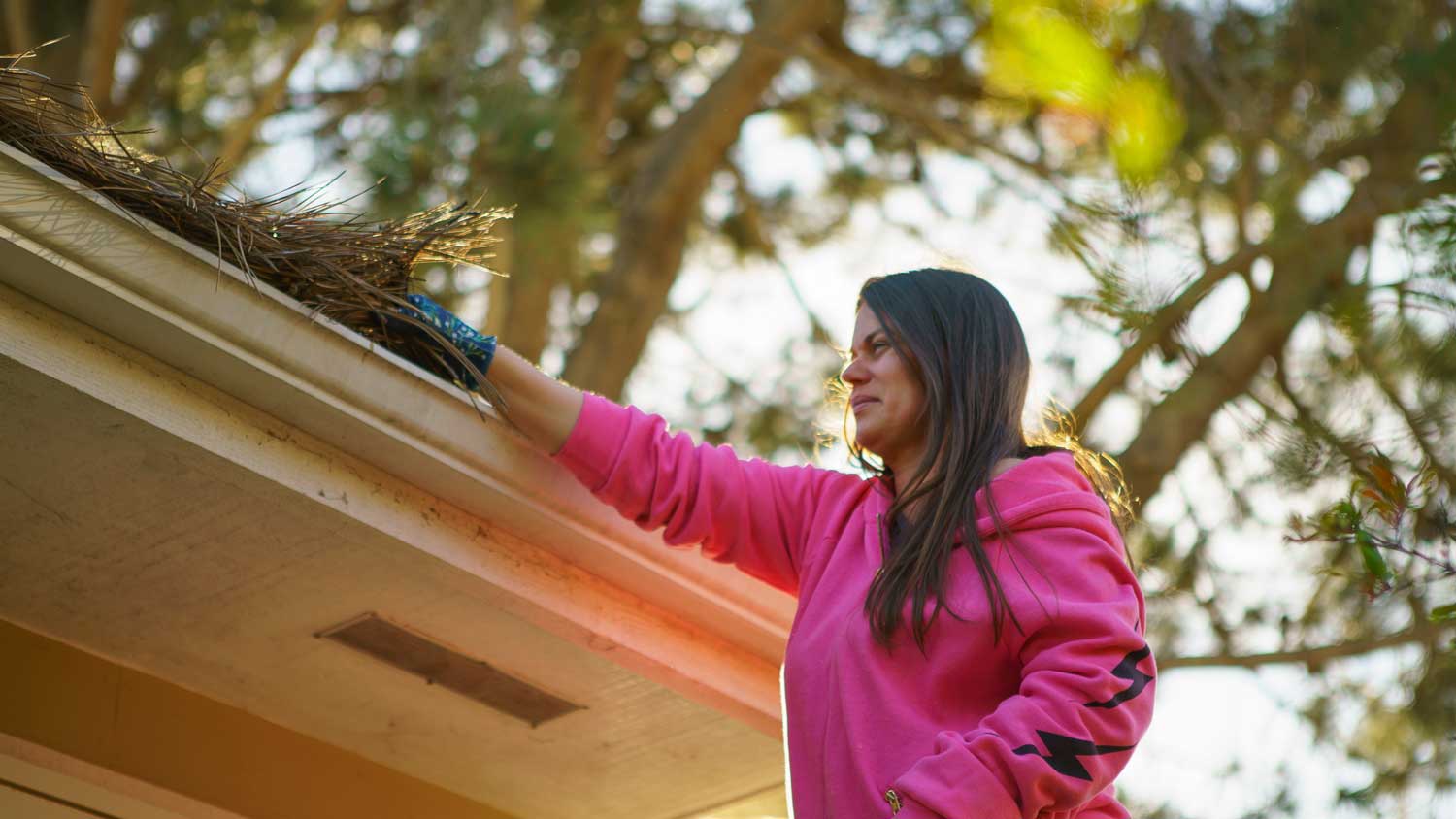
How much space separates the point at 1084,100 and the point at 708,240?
227 inches

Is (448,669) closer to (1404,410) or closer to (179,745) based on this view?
(179,745)

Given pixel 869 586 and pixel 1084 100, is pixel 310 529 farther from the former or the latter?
pixel 1084 100

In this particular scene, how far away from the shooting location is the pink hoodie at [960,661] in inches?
76.8

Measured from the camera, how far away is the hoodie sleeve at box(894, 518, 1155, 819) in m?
1.93

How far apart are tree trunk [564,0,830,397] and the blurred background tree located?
0.05 ft

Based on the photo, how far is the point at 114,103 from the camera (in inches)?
246

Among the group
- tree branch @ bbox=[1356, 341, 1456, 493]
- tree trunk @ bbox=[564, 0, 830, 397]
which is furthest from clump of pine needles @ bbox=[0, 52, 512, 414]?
tree trunk @ bbox=[564, 0, 830, 397]

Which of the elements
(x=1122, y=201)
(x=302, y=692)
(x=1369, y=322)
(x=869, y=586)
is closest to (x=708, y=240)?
(x=1369, y=322)

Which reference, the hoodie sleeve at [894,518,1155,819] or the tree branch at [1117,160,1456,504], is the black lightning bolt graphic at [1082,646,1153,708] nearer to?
the hoodie sleeve at [894,518,1155,819]

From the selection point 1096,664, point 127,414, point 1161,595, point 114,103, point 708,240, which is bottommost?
point 1096,664

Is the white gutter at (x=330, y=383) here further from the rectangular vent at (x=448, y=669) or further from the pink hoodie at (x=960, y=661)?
the rectangular vent at (x=448, y=669)

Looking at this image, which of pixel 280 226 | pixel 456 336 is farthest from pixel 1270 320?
pixel 280 226

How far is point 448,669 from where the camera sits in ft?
9.19

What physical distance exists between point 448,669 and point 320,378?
71 centimetres
